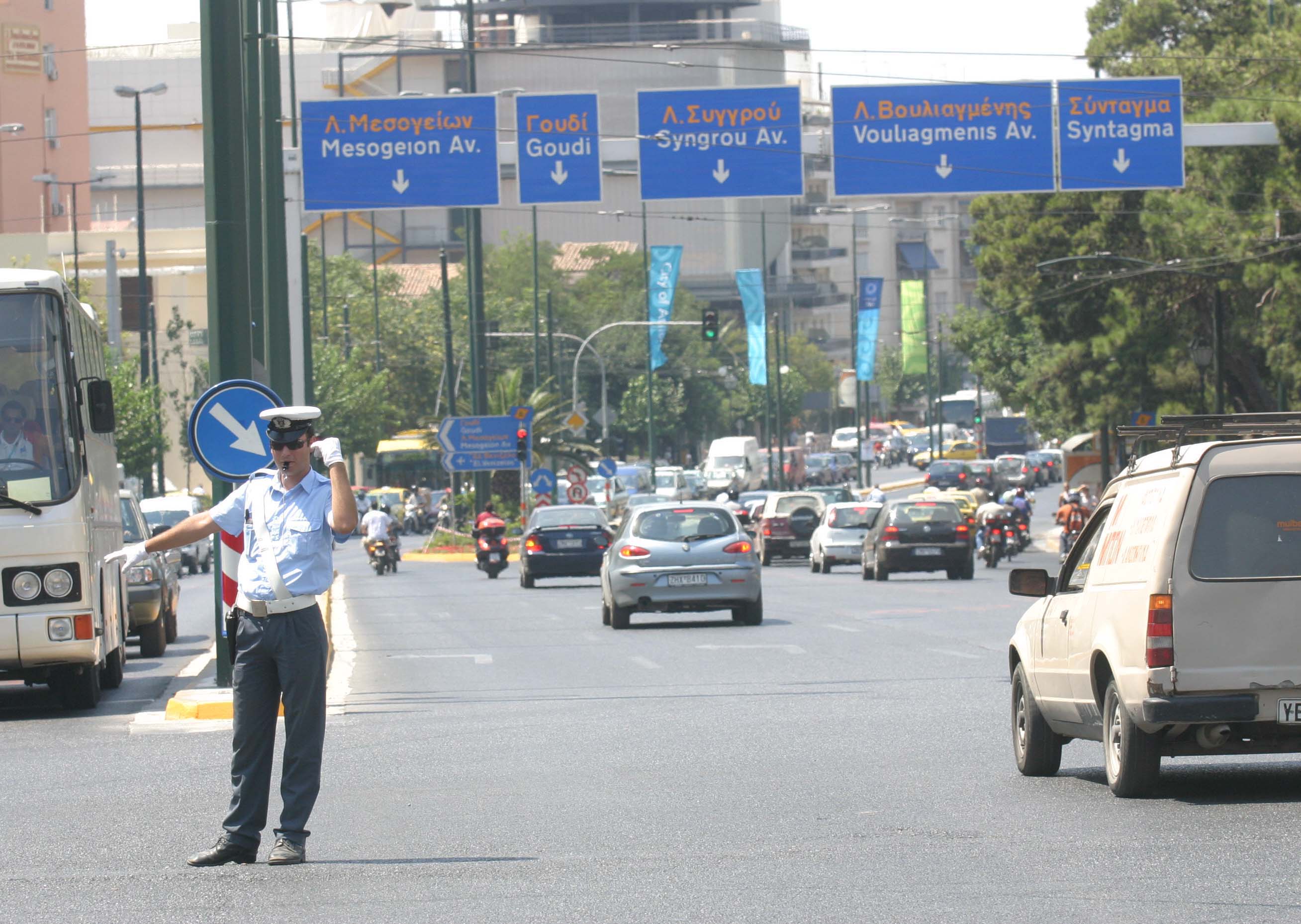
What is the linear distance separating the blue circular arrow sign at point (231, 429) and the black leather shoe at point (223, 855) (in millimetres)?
7014

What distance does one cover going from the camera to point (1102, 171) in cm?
3269

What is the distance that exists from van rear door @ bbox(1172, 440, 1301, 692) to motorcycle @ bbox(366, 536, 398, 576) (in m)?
37.4

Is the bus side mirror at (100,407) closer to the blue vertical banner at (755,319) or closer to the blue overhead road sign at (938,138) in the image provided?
the blue overhead road sign at (938,138)

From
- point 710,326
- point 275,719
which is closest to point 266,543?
point 275,719

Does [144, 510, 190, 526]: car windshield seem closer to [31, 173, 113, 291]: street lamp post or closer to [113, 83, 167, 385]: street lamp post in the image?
[113, 83, 167, 385]: street lamp post

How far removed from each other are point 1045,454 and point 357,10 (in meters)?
47.2

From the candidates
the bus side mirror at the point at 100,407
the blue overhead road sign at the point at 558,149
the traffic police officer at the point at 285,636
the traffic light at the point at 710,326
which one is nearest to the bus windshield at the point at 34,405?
the bus side mirror at the point at 100,407

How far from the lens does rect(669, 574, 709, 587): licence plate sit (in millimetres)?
25078

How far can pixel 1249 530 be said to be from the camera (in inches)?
357

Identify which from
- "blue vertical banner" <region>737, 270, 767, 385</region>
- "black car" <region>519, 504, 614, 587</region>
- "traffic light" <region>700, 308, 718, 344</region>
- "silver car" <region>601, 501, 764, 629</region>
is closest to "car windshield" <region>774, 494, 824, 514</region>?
"traffic light" <region>700, 308, 718, 344</region>

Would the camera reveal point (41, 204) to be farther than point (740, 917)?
Yes

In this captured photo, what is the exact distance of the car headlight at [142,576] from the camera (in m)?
23.0

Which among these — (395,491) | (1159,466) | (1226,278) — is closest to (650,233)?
(395,491)

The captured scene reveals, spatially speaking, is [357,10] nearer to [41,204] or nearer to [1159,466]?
[41,204]
